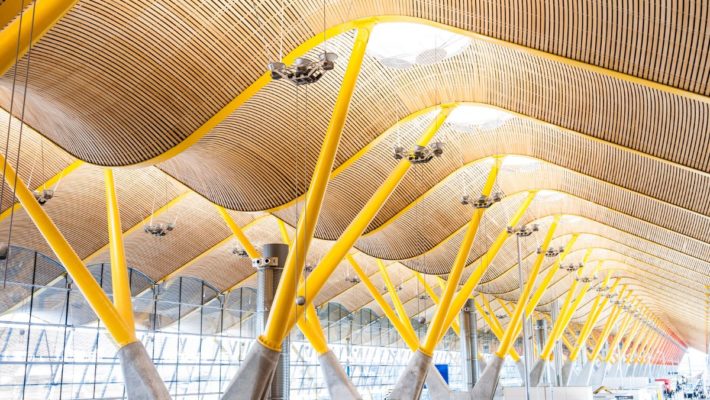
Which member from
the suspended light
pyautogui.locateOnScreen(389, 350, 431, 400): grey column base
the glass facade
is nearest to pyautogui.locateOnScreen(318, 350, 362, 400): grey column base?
pyautogui.locateOnScreen(389, 350, 431, 400): grey column base

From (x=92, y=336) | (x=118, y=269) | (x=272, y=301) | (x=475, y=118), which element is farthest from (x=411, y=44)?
(x=92, y=336)

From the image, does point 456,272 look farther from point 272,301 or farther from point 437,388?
point 437,388

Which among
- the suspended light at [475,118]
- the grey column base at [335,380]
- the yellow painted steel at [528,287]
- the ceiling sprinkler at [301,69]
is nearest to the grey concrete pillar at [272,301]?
the grey column base at [335,380]

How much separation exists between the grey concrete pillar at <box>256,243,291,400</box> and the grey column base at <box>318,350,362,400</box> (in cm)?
280

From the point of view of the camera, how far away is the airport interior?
1736 centimetres

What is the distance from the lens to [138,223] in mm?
35781

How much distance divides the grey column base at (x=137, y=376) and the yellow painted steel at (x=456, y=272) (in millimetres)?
14087

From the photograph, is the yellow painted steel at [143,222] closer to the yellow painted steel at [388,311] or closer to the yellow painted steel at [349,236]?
the yellow painted steel at [388,311]

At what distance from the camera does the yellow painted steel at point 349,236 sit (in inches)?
886

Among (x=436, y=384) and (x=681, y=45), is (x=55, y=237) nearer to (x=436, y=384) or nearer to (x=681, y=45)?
(x=681, y=45)

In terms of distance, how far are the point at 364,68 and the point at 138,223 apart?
658 inches

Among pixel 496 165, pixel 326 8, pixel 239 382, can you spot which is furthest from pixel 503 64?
pixel 239 382

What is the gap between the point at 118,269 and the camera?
76.9 feet

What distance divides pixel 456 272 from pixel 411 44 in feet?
41.1
